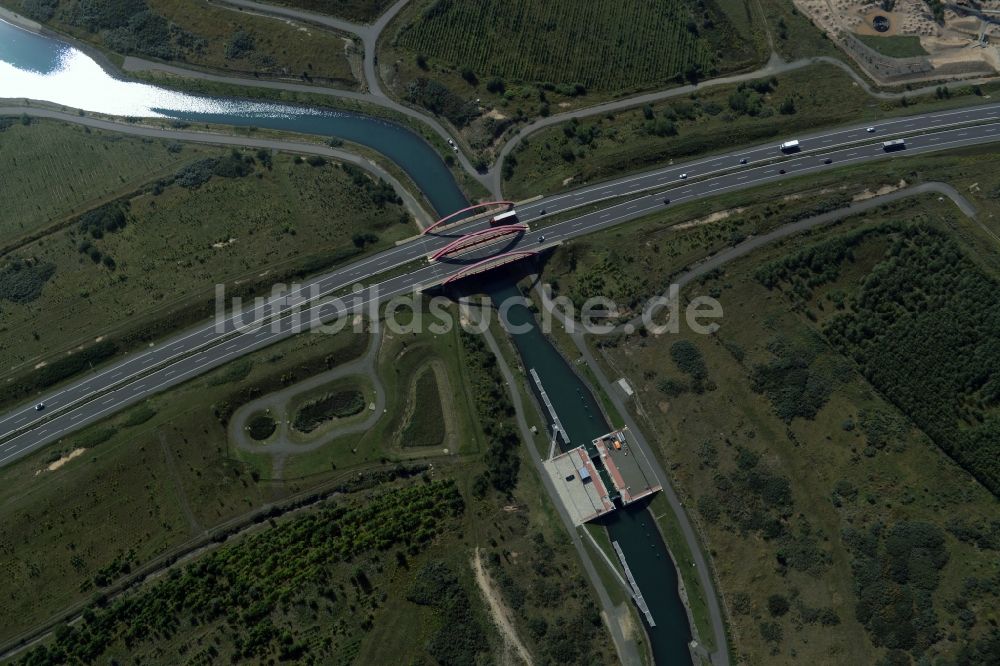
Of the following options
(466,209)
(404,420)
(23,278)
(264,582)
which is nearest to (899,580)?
(404,420)

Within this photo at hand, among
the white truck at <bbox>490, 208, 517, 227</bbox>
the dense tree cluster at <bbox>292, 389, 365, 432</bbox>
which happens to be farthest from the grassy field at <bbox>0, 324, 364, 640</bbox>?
the white truck at <bbox>490, 208, 517, 227</bbox>

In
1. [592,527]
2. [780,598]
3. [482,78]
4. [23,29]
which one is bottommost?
[780,598]

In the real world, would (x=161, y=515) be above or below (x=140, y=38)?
below

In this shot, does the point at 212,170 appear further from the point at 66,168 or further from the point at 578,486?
the point at 578,486

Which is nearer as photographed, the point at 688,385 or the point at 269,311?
the point at 688,385

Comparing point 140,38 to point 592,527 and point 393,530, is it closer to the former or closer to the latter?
point 393,530

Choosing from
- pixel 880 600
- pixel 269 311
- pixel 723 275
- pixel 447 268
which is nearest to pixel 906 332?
pixel 723 275

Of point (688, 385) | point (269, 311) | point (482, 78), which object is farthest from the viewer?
point (482, 78)
